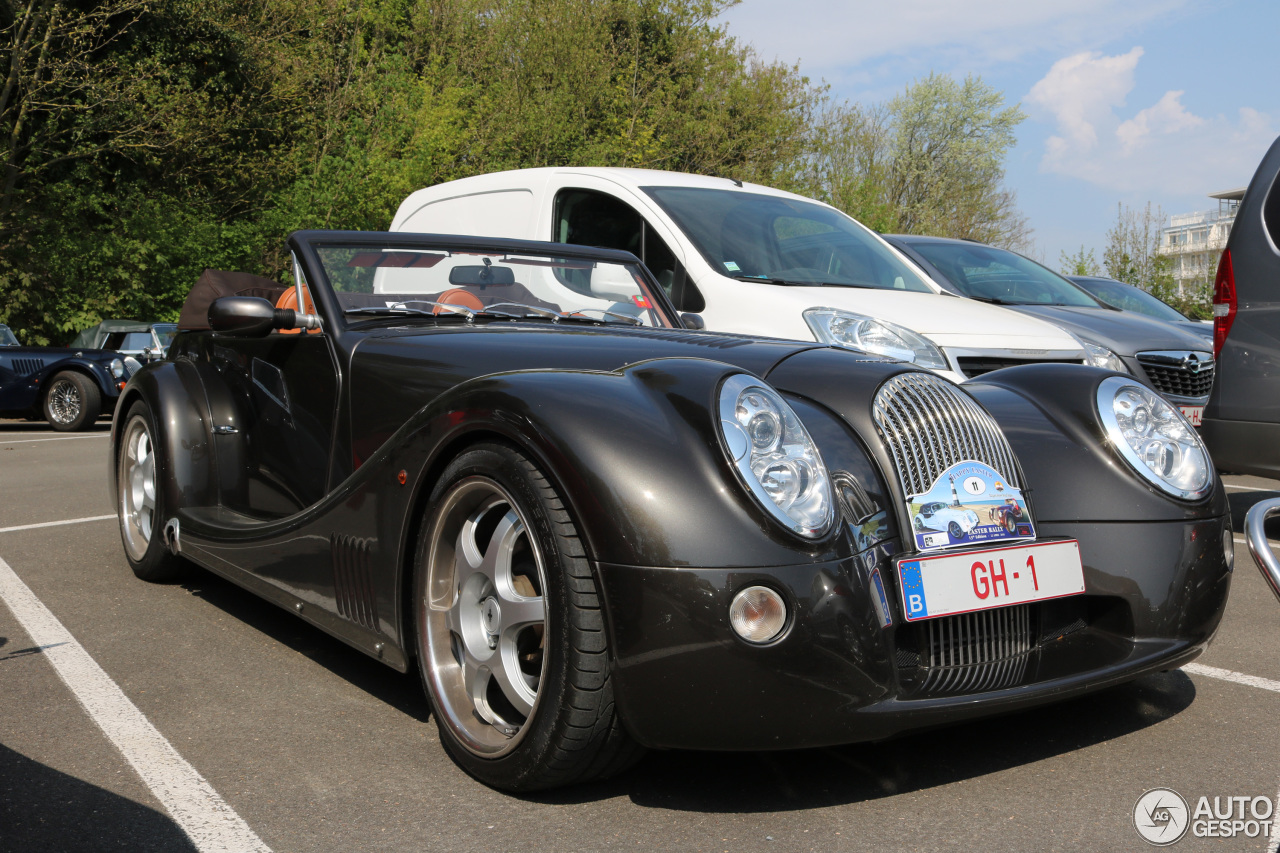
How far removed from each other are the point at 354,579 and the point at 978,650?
64.5 inches

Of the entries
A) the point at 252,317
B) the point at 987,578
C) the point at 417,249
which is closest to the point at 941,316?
the point at 417,249

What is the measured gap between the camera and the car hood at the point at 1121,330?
23.7 ft

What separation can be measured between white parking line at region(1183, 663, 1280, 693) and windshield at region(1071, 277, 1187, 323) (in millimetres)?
7114

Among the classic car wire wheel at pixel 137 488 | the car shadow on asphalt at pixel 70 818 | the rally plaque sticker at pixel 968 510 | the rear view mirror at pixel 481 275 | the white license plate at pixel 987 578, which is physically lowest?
the car shadow on asphalt at pixel 70 818

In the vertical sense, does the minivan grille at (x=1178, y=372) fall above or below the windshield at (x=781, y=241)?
below

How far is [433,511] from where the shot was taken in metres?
2.75

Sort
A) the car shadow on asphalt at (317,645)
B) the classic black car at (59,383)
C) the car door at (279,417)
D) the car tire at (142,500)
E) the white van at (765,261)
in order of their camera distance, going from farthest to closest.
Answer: the classic black car at (59,383), the white van at (765,261), the car tire at (142,500), the car door at (279,417), the car shadow on asphalt at (317,645)

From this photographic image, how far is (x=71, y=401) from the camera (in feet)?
47.5

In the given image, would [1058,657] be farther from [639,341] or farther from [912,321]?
[912,321]

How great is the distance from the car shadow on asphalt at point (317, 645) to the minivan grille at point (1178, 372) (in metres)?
5.56

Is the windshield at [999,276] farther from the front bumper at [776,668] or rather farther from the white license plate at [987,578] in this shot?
the front bumper at [776,668]

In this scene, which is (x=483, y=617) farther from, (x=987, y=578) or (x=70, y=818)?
(x=987, y=578)

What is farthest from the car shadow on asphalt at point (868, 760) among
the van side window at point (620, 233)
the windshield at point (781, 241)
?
the windshield at point (781, 241)

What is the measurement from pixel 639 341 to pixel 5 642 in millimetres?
2495
